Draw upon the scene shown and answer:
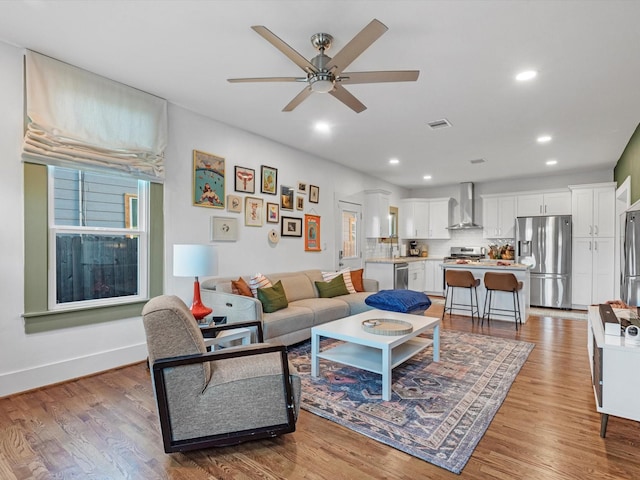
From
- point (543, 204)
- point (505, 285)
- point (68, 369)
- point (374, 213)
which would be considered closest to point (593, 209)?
point (543, 204)

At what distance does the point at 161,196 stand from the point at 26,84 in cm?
137

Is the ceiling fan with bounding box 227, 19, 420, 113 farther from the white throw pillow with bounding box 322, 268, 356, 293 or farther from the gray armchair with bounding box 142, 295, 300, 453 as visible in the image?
the white throw pillow with bounding box 322, 268, 356, 293

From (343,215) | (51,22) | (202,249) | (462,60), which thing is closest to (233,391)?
(202,249)

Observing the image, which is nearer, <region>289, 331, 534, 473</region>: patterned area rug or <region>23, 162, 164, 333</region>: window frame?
<region>289, 331, 534, 473</region>: patterned area rug

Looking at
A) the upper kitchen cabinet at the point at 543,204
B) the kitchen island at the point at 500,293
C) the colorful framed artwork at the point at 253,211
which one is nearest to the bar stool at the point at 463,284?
the kitchen island at the point at 500,293

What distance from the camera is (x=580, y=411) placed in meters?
2.48

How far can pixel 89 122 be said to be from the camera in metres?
3.05

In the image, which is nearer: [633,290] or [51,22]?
[51,22]

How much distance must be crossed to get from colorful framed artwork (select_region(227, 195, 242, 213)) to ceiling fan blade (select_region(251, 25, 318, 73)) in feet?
7.76

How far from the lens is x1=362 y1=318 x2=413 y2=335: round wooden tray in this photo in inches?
114

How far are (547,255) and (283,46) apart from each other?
6517 millimetres

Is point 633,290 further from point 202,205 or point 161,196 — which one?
point 161,196

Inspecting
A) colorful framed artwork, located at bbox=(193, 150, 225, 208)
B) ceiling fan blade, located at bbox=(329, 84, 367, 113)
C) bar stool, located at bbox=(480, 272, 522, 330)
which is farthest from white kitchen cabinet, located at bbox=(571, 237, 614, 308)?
colorful framed artwork, located at bbox=(193, 150, 225, 208)

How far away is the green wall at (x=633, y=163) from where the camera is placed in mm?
4203
